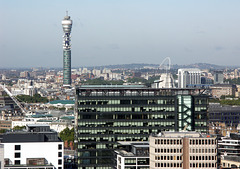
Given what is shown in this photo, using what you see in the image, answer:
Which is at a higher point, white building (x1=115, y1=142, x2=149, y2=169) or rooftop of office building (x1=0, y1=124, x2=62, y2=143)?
rooftop of office building (x1=0, y1=124, x2=62, y2=143)

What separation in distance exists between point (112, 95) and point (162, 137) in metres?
26.9

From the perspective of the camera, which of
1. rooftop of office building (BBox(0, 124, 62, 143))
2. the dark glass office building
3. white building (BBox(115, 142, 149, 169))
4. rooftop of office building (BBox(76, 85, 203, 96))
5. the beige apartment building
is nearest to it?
the beige apartment building

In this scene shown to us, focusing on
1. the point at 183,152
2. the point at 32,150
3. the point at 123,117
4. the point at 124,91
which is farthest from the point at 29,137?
the point at 183,152

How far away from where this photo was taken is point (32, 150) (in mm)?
114062

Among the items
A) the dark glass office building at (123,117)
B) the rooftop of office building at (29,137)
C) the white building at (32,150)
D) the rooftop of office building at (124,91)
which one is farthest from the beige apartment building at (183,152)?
the rooftop of office building at (124,91)

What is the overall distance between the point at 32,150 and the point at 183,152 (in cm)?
2228

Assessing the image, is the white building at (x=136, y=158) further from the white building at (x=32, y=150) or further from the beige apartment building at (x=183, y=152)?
the white building at (x=32, y=150)

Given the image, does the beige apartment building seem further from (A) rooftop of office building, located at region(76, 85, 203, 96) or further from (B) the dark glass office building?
(A) rooftop of office building, located at region(76, 85, 203, 96)

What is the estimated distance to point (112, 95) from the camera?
128750mm

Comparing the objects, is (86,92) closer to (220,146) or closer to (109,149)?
(109,149)

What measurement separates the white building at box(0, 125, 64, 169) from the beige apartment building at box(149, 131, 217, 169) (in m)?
16.8

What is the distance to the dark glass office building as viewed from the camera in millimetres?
125188

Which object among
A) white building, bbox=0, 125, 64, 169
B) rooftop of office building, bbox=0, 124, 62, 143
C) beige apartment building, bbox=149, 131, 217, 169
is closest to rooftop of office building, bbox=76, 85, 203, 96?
rooftop of office building, bbox=0, 124, 62, 143

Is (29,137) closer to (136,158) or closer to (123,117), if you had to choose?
(136,158)
